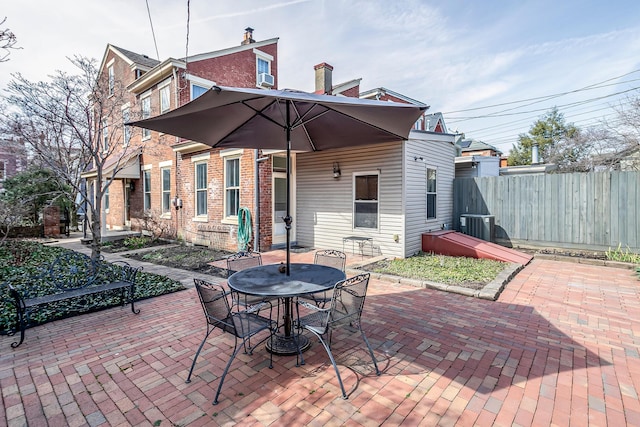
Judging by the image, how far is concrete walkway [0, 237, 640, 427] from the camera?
2314 millimetres

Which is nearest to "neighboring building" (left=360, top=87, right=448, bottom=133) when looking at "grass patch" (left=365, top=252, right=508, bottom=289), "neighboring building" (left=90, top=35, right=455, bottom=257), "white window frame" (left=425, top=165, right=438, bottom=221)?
"neighboring building" (left=90, top=35, right=455, bottom=257)

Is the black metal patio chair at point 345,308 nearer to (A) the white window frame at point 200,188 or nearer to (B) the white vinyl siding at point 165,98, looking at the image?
(A) the white window frame at point 200,188

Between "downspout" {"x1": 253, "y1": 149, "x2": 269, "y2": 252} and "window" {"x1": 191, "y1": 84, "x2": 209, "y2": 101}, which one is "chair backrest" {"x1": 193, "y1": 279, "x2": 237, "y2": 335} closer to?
"downspout" {"x1": 253, "y1": 149, "x2": 269, "y2": 252}

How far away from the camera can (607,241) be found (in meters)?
8.08

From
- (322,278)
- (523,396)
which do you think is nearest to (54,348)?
(322,278)

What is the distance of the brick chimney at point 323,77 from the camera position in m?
10.4

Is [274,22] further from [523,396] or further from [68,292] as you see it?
[523,396]

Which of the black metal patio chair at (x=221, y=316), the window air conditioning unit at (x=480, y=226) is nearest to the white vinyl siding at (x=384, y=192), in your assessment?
the window air conditioning unit at (x=480, y=226)

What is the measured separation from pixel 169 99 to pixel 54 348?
1069 centimetres

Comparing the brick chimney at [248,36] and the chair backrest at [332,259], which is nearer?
the chair backrest at [332,259]

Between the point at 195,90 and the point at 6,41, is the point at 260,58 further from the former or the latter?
the point at 6,41

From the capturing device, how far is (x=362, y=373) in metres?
2.87

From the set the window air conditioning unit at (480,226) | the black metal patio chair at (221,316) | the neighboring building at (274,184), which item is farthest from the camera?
the window air conditioning unit at (480,226)

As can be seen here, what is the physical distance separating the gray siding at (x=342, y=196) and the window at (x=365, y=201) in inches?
5.9
